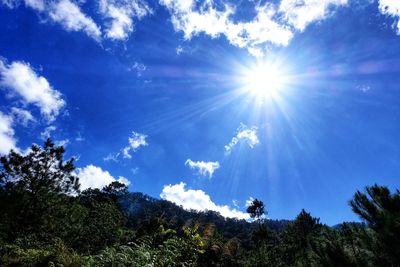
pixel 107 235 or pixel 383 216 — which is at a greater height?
pixel 107 235

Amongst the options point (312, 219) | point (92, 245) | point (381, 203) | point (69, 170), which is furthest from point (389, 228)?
point (312, 219)

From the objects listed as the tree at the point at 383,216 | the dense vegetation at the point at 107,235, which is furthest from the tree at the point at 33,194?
the tree at the point at 383,216

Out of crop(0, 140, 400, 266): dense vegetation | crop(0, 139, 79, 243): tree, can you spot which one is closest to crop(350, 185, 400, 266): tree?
crop(0, 140, 400, 266): dense vegetation

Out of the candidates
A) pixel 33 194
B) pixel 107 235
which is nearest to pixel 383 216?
pixel 33 194

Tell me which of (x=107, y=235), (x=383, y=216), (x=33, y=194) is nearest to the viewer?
(x=383, y=216)

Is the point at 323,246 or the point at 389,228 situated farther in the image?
the point at 323,246

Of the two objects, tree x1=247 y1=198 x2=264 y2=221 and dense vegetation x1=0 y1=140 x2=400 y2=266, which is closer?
dense vegetation x1=0 y1=140 x2=400 y2=266

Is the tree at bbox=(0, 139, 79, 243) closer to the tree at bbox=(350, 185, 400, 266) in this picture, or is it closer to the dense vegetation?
the dense vegetation

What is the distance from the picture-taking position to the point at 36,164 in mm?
17891

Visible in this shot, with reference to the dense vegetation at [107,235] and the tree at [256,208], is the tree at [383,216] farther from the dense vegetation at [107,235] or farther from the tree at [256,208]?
the tree at [256,208]

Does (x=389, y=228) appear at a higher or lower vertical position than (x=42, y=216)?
lower

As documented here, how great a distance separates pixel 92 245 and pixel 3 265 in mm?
21858

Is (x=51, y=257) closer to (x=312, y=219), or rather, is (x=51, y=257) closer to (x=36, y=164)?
(x=36, y=164)

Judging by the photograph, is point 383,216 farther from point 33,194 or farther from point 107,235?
point 107,235
